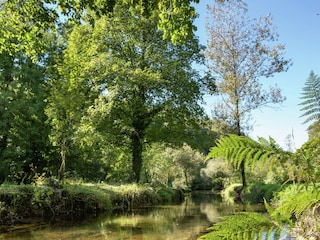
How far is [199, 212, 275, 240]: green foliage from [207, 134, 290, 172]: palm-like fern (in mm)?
196

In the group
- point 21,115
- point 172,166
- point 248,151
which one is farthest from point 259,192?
point 172,166

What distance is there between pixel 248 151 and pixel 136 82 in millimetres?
16872

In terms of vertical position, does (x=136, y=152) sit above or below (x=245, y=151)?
above

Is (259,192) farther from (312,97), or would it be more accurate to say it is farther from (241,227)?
(241,227)

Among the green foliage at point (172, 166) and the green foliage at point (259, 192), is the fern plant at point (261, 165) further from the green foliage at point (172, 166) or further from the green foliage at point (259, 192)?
the green foliage at point (172, 166)

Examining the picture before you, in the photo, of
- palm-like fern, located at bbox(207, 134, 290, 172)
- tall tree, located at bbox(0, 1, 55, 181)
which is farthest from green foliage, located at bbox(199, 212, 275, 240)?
tall tree, located at bbox(0, 1, 55, 181)

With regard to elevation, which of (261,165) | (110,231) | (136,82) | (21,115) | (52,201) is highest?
(136,82)

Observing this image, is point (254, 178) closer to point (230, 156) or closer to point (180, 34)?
point (180, 34)

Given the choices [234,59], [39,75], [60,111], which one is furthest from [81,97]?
[234,59]

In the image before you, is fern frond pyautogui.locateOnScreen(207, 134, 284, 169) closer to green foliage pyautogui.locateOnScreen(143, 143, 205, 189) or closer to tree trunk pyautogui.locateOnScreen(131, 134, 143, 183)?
tree trunk pyautogui.locateOnScreen(131, 134, 143, 183)

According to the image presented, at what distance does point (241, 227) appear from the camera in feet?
4.11

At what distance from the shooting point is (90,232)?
26.9 ft

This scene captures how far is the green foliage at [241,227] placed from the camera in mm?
1231

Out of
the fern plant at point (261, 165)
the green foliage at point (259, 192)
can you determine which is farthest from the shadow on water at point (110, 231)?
the green foliage at point (259, 192)
